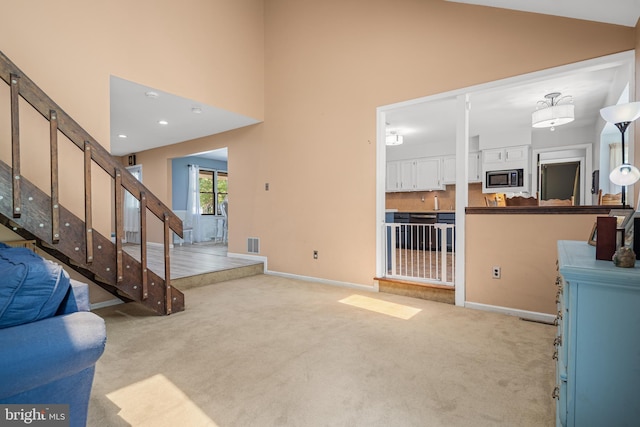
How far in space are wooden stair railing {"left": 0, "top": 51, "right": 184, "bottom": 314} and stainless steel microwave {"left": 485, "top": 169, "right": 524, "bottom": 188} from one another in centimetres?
607

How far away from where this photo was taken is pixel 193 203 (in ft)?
25.6

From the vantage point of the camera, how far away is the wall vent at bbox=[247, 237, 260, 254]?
212 inches

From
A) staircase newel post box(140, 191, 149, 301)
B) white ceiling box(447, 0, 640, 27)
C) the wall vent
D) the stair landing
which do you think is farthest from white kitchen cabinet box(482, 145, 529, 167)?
staircase newel post box(140, 191, 149, 301)

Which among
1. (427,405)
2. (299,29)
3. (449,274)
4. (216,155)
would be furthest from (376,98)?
(216,155)

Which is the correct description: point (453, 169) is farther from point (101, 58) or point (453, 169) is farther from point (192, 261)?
point (101, 58)

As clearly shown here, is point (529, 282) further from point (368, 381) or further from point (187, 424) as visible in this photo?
point (187, 424)

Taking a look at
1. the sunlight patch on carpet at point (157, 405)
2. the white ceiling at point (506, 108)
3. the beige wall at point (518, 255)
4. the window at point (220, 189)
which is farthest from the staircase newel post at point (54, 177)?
the window at point (220, 189)

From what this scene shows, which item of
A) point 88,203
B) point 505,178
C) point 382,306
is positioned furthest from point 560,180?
point 88,203

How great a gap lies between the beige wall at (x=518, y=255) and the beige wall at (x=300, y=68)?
123 cm

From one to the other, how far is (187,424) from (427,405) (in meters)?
1.26

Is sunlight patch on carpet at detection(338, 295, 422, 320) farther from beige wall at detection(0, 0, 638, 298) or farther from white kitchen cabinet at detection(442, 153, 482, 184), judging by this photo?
white kitchen cabinet at detection(442, 153, 482, 184)

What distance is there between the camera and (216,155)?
8.01 meters

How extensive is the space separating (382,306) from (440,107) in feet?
10.6

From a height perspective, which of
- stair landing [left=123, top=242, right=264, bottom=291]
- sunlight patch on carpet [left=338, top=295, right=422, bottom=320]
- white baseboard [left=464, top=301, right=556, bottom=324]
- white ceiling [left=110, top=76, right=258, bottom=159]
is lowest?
sunlight patch on carpet [left=338, top=295, right=422, bottom=320]
